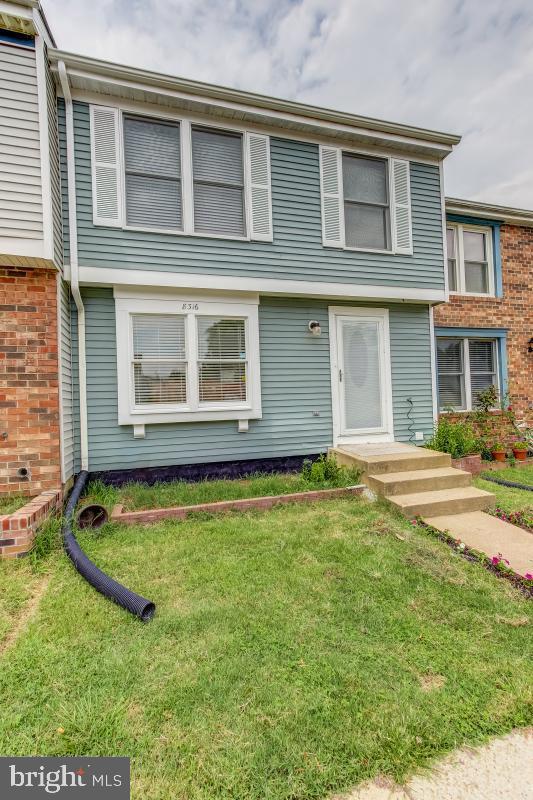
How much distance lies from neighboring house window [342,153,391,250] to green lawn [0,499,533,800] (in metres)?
5.09

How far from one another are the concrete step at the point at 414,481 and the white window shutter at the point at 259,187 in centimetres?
377

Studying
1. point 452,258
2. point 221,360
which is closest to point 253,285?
point 221,360

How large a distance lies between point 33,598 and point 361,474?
3785 millimetres

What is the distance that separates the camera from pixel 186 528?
383 cm

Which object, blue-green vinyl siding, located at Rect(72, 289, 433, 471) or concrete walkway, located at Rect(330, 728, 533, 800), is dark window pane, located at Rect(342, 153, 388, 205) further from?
concrete walkway, located at Rect(330, 728, 533, 800)

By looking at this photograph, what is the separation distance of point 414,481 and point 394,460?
17.8 inches

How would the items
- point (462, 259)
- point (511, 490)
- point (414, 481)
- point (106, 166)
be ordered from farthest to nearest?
point (462, 259) → point (511, 490) → point (106, 166) → point (414, 481)

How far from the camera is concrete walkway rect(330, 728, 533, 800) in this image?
138 centimetres

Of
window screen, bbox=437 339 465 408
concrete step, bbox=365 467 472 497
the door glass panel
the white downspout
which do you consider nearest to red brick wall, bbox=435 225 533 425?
window screen, bbox=437 339 465 408

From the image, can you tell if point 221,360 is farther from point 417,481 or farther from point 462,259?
point 462,259

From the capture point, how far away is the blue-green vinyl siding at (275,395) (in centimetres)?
500

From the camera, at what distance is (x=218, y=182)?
5.47 m

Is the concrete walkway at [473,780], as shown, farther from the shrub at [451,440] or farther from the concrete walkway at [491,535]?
the shrub at [451,440]

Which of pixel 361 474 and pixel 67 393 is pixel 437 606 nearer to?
pixel 361 474
